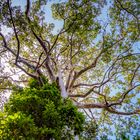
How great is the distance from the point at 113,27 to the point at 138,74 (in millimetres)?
2805

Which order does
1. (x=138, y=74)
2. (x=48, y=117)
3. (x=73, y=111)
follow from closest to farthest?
1. (x=48, y=117)
2. (x=73, y=111)
3. (x=138, y=74)

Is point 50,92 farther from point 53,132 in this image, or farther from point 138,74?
point 138,74

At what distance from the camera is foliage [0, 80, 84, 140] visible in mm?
8648

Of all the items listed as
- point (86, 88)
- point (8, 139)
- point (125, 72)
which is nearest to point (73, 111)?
point (8, 139)

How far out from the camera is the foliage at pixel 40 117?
28.4 feet

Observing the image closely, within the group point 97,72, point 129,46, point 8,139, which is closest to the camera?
point 8,139

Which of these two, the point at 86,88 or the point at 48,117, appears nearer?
the point at 48,117

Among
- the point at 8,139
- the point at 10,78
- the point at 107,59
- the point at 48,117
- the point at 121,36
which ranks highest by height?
the point at 121,36

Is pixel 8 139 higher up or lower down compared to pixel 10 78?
lower down

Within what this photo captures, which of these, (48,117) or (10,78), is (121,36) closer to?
(10,78)

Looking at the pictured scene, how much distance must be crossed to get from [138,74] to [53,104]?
298 inches

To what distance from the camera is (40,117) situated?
9.41 meters

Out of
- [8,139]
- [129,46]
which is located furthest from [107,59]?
[8,139]

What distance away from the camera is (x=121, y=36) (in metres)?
15.1
